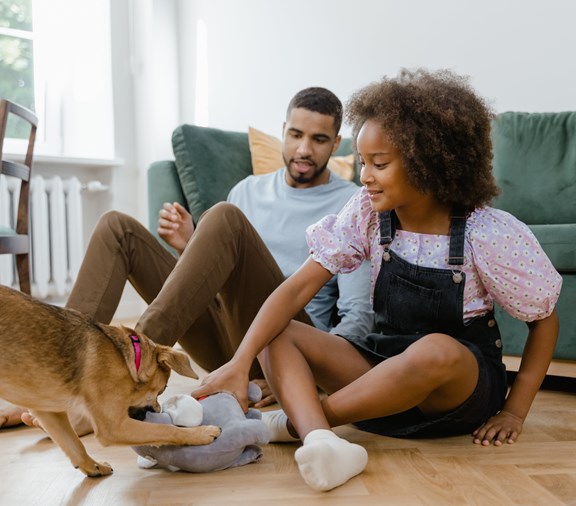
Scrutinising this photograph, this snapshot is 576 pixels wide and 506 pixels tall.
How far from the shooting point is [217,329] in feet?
6.63

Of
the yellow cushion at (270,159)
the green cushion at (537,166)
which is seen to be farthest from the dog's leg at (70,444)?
the green cushion at (537,166)

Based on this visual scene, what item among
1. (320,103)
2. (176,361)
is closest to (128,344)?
(176,361)

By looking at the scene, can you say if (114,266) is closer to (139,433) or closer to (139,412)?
(139,412)

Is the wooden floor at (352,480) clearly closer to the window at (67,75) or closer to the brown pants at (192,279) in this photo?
the brown pants at (192,279)

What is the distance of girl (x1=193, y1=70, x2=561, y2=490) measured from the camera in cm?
144

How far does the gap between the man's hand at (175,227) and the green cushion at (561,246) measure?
1058 mm

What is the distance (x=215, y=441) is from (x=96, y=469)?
9.7 inches

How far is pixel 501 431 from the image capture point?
1.56 m

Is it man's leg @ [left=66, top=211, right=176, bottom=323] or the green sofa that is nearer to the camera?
man's leg @ [left=66, top=211, right=176, bottom=323]

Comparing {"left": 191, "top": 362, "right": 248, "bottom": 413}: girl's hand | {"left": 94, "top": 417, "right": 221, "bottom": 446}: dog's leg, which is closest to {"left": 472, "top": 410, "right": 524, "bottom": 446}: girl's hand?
{"left": 191, "top": 362, "right": 248, "bottom": 413}: girl's hand

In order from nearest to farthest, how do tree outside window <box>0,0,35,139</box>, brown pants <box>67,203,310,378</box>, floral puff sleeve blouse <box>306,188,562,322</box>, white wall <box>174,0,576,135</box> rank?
floral puff sleeve blouse <box>306,188,562,322</box>
brown pants <box>67,203,310,378</box>
white wall <box>174,0,576,135</box>
tree outside window <box>0,0,35,139</box>

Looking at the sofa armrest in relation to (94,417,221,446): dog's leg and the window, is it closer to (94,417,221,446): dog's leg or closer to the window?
the window

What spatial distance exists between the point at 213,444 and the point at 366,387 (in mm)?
324

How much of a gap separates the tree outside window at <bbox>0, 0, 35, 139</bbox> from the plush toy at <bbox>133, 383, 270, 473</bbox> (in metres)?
2.79
